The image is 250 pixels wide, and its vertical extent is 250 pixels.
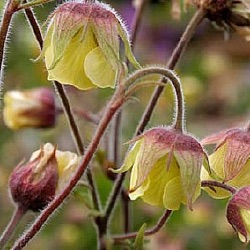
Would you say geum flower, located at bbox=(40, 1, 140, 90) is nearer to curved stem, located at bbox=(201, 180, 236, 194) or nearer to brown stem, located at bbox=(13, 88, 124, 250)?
brown stem, located at bbox=(13, 88, 124, 250)

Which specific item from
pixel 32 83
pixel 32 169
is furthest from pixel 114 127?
pixel 32 83

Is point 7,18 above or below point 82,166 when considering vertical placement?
above

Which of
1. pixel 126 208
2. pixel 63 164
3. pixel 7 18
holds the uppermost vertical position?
pixel 7 18

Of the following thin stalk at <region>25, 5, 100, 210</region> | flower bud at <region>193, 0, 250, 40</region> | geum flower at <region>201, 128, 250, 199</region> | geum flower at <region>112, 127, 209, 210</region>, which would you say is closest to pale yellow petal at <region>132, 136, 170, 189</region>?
geum flower at <region>112, 127, 209, 210</region>

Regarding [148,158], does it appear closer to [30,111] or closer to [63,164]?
[63,164]

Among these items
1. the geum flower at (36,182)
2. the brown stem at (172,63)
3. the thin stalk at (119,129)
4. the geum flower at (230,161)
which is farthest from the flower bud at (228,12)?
the geum flower at (36,182)

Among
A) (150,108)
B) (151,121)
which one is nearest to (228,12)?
(150,108)

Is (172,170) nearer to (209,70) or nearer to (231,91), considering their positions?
(209,70)
